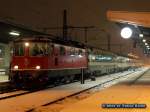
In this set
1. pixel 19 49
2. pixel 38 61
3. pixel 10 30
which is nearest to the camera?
pixel 38 61

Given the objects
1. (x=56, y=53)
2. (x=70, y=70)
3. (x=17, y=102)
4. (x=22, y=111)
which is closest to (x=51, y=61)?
(x=56, y=53)

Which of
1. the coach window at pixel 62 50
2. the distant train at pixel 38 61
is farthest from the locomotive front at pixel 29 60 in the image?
the coach window at pixel 62 50

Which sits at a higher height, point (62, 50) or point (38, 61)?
point (62, 50)

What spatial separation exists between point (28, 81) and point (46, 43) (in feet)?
9.04

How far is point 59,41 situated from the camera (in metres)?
28.8

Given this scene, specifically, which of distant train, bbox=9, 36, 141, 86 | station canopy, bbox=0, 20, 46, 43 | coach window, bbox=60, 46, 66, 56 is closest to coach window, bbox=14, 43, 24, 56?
distant train, bbox=9, 36, 141, 86

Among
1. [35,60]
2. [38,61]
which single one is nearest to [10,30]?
[35,60]

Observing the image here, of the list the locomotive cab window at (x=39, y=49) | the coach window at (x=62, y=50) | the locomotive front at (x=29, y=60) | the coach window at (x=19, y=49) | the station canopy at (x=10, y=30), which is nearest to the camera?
the locomotive front at (x=29, y=60)

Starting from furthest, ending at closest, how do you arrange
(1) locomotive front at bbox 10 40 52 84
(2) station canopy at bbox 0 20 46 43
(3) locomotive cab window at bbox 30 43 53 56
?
1. (2) station canopy at bbox 0 20 46 43
2. (3) locomotive cab window at bbox 30 43 53 56
3. (1) locomotive front at bbox 10 40 52 84

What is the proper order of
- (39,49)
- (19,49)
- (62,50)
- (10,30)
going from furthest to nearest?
(10,30) < (62,50) < (19,49) < (39,49)

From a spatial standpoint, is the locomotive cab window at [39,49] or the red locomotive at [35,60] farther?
the locomotive cab window at [39,49]

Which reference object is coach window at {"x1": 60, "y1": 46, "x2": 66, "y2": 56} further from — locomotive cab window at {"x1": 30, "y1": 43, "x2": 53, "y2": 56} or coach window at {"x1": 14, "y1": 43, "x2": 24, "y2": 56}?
coach window at {"x1": 14, "y1": 43, "x2": 24, "y2": 56}

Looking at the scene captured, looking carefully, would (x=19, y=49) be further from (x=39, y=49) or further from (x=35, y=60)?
(x=35, y=60)

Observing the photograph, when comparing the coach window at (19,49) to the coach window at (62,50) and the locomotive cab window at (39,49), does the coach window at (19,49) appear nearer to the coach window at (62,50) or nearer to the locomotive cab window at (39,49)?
the locomotive cab window at (39,49)
